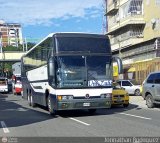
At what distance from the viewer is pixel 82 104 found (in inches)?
727

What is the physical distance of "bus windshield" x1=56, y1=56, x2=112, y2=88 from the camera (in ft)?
59.7

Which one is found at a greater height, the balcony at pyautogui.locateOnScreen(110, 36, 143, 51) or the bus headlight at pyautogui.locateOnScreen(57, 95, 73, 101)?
the balcony at pyautogui.locateOnScreen(110, 36, 143, 51)

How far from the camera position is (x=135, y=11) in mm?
59812

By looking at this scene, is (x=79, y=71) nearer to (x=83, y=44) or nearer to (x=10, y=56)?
(x=83, y=44)

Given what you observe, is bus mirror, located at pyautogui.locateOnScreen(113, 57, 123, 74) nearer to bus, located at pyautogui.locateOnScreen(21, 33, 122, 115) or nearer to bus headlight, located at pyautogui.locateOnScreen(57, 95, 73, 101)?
bus, located at pyautogui.locateOnScreen(21, 33, 122, 115)

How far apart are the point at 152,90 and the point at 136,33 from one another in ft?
127

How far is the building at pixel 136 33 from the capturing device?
47.1 meters

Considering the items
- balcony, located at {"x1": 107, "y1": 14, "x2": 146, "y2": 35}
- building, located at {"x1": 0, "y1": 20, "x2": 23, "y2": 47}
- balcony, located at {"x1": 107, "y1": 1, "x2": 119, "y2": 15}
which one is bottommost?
balcony, located at {"x1": 107, "y1": 14, "x2": 146, "y2": 35}

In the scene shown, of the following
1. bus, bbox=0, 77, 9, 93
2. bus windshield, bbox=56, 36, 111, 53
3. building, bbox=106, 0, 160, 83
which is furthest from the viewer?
bus, bbox=0, 77, 9, 93

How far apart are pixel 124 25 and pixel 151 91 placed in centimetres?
3834

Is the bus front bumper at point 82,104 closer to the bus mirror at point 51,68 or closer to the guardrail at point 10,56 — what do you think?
the bus mirror at point 51,68

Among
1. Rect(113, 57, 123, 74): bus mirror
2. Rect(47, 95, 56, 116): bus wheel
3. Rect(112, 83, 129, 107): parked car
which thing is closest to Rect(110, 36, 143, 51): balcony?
Rect(112, 83, 129, 107): parked car

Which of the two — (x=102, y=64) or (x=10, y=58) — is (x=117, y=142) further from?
(x=10, y=58)

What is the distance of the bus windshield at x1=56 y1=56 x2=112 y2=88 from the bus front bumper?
2.20ft
